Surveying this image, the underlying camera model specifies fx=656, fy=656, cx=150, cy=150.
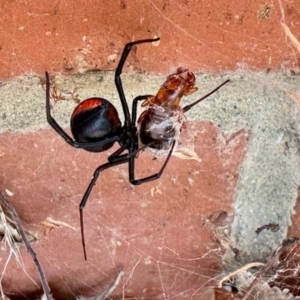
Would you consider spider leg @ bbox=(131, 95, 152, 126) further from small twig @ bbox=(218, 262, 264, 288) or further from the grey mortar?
small twig @ bbox=(218, 262, 264, 288)

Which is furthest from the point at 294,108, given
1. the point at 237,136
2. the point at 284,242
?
the point at 284,242

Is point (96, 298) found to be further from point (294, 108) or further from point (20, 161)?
point (294, 108)

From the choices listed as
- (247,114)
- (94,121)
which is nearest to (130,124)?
(94,121)

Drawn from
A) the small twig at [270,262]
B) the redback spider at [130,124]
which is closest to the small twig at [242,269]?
the small twig at [270,262]

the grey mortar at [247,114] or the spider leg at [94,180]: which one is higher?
the grey mortar at [247,114]

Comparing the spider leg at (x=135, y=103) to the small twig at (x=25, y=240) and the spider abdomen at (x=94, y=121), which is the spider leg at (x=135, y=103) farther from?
the small twig at (x=25, y=240)

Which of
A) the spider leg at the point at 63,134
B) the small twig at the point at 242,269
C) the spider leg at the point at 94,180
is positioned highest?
the spider leg at the point at 63,134
